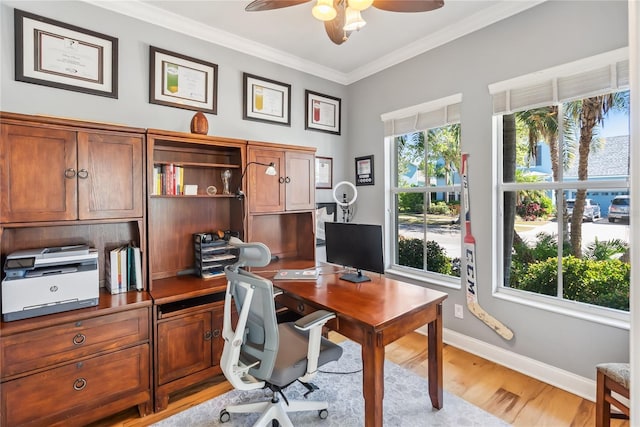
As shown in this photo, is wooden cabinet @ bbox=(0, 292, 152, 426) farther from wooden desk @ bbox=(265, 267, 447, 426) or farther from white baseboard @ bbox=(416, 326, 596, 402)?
white baseboard @ bbox=(416, 326, 596, 402)

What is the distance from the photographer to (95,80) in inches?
88.6

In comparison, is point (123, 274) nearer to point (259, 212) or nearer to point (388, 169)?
Answer: point (259, 212)

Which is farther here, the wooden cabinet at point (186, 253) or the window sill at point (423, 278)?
the window sill at point (423, 278)

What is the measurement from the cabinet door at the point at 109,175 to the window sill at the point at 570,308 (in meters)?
2.82

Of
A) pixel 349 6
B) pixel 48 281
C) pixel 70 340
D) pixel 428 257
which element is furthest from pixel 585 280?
pixel 48 281

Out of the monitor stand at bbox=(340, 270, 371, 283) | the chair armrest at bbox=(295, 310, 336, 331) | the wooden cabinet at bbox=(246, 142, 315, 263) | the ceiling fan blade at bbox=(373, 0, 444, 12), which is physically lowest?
the chair armrest at bbox=(295, 310, 336, 331)

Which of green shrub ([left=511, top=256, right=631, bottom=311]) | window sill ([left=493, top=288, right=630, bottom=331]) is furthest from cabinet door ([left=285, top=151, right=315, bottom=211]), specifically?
green shrub ([left=511, top=256, right=631, bottom=311])

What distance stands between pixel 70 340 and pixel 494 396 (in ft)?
8.69

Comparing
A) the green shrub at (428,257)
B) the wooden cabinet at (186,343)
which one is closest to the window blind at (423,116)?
the green shrub at (428,257)

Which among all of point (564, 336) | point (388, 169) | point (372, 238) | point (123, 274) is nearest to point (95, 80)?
point (123, 274)

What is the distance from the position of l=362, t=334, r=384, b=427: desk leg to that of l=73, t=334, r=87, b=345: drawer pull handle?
157cm

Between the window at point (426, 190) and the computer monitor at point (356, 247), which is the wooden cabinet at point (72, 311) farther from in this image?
the window at point (426, 190)

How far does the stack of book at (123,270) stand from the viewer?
→ 2119 mm

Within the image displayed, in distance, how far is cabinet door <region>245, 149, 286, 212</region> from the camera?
2.66 meters
